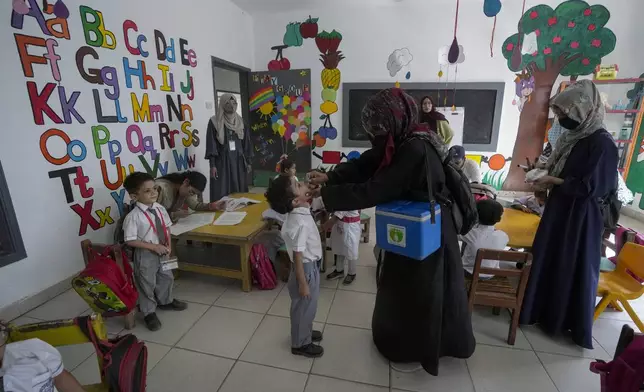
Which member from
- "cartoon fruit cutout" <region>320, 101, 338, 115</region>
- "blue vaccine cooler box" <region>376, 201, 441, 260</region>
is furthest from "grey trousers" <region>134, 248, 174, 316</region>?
"cartoon fruit cutout" <region>320, 101, 338, 115</region>

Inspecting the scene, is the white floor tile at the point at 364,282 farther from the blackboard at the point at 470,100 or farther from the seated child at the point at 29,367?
the blackboard at the point at 470,100

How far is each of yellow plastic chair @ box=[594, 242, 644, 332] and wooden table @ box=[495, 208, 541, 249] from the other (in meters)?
0.49

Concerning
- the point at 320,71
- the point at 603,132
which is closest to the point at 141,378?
the point at 603,132

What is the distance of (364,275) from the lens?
2.75m

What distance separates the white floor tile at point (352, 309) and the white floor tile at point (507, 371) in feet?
2.17

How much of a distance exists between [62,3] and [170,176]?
146cm

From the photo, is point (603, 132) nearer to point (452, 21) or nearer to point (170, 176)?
point (170, 176)

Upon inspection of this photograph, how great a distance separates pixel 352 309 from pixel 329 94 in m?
3.74

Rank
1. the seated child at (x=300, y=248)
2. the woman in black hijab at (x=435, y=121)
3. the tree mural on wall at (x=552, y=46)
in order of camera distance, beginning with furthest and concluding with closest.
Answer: the tree mural on wall at (x=552, y=46) → the woman in black hijab at (x=435, y=121) → the seated child at (x=300, y=248)

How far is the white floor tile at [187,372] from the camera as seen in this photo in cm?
163

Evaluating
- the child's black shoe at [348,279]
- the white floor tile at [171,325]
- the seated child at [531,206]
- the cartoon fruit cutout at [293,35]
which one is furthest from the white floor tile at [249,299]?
the cartoon fruit cutout at [293,35]

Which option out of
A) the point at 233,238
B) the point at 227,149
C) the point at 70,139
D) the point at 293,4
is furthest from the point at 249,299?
the point at 293,4

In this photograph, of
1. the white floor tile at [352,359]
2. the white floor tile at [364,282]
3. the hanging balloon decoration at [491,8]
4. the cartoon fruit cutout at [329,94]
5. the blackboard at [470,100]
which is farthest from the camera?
the cartoon fruit cutout at [329,94]

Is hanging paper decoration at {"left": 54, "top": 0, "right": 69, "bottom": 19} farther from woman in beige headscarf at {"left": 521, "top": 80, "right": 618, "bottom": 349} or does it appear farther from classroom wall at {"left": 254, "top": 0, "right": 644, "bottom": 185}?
woman in beige headscarf at {"left": 521, "top": 80, "right": 618, "bottom": 349}
